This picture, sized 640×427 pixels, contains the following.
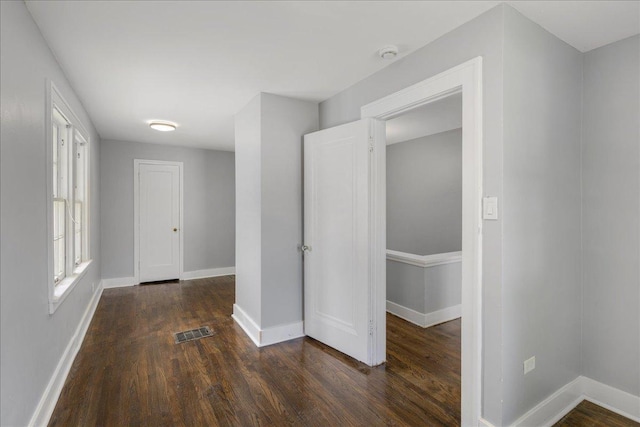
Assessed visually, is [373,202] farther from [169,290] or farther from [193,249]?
[193,249]

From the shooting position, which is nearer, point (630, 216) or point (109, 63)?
point (630, 216)

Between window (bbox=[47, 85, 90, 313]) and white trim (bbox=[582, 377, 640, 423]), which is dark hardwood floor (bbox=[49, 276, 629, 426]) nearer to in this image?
white trim (bbox=[582, 377, 640, 423])

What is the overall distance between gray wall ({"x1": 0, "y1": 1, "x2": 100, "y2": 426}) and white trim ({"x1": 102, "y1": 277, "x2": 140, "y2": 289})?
3333 millimetres

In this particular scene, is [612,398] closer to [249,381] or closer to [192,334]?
[249,381]

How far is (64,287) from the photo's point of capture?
8.49 feet

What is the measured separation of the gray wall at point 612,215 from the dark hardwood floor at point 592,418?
0.63ft

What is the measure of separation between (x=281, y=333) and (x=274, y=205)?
51.6 inches

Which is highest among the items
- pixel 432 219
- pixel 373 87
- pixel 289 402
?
pixel 373 87

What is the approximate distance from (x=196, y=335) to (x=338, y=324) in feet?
5.11

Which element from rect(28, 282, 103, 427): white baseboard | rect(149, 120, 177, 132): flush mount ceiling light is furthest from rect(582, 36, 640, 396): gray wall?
rect(149, 120, 177, 132): flush mount ceiling light

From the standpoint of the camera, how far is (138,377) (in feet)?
8.13

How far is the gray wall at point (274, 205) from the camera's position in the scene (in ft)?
10.1

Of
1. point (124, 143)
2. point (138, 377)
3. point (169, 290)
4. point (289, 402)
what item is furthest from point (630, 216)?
point (124, 143)

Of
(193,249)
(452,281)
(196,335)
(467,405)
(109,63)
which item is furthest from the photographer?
(193,249)
